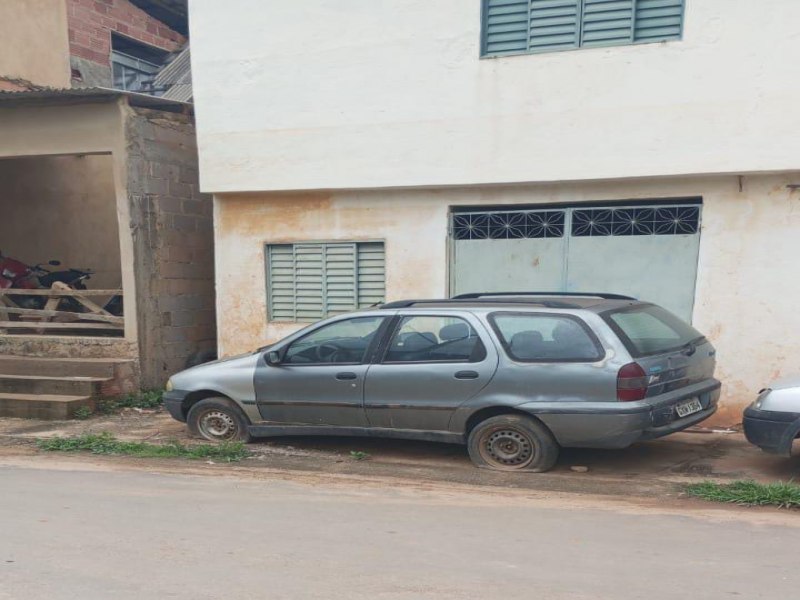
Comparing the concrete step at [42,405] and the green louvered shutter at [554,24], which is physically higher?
the green louvered shutter at [554,24]

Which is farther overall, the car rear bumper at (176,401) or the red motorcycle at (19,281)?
the red motorcycle at (19,281)

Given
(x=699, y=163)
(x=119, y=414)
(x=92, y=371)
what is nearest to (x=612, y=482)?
(x=699, y=163)

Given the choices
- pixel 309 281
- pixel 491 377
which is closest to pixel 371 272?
pixel 309 281

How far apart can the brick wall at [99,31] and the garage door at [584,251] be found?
9.75 meters

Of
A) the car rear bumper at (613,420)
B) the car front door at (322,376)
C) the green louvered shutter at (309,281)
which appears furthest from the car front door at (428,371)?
the green louvered shutter at (309,281)

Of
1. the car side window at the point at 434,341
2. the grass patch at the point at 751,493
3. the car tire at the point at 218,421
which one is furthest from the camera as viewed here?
the car tire at the point at 218,421

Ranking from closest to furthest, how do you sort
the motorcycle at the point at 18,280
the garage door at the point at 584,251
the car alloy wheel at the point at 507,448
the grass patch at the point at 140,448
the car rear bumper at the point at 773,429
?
1. the car rear bumper at the point at 773,429
2. the car alloy wheel at the point at 507,448
3. the grass patch at the point at 140,448
4. the garage door at the point at 584,251
5. the motorcycle at the point at 18,280

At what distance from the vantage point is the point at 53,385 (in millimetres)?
9188

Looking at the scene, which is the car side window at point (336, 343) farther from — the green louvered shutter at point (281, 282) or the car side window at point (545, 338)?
the green louvered shutter at point (281, 282)

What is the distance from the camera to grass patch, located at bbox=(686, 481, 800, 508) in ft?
16.6

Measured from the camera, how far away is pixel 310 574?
3859 millimetres

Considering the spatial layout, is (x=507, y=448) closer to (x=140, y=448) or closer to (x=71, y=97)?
(x=140, y=448)

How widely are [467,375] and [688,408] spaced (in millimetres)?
1825

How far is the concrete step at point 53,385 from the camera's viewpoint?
9141 mm
